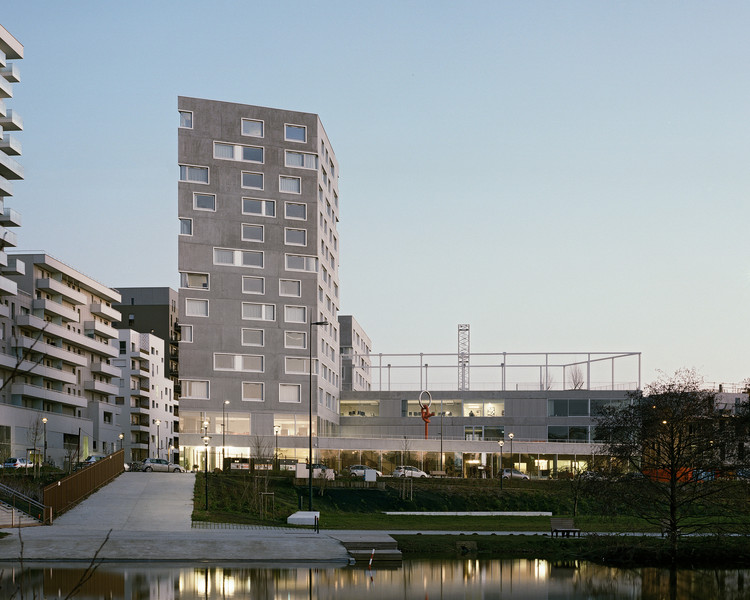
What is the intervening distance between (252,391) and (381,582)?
2795 inches

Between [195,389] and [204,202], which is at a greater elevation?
[204,202]

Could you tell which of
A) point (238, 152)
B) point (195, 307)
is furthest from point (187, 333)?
point (238, 152)

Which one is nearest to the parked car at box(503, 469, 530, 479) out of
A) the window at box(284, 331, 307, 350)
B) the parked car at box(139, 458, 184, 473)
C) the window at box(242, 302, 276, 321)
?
the window at box(284, 331, 307, 350)

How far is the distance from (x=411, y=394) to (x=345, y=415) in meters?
9.20

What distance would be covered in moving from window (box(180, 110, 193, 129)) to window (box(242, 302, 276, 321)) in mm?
20038

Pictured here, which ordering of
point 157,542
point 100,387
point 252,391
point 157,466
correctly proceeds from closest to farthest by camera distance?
point 157,542
point 157,466
point 252,391
point 100,387

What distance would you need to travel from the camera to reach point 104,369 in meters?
126

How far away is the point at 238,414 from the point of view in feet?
322

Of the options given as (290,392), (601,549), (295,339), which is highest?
(295,339)

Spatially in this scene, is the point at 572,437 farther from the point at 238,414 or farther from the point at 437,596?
the point at 437,596

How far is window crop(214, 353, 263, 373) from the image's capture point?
324 feet

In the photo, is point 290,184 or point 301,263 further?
point 290,184

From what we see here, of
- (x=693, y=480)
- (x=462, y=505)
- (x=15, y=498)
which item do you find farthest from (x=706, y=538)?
(x=15, y=498)

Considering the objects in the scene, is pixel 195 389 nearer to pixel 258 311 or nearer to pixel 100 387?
pixel 258 311
